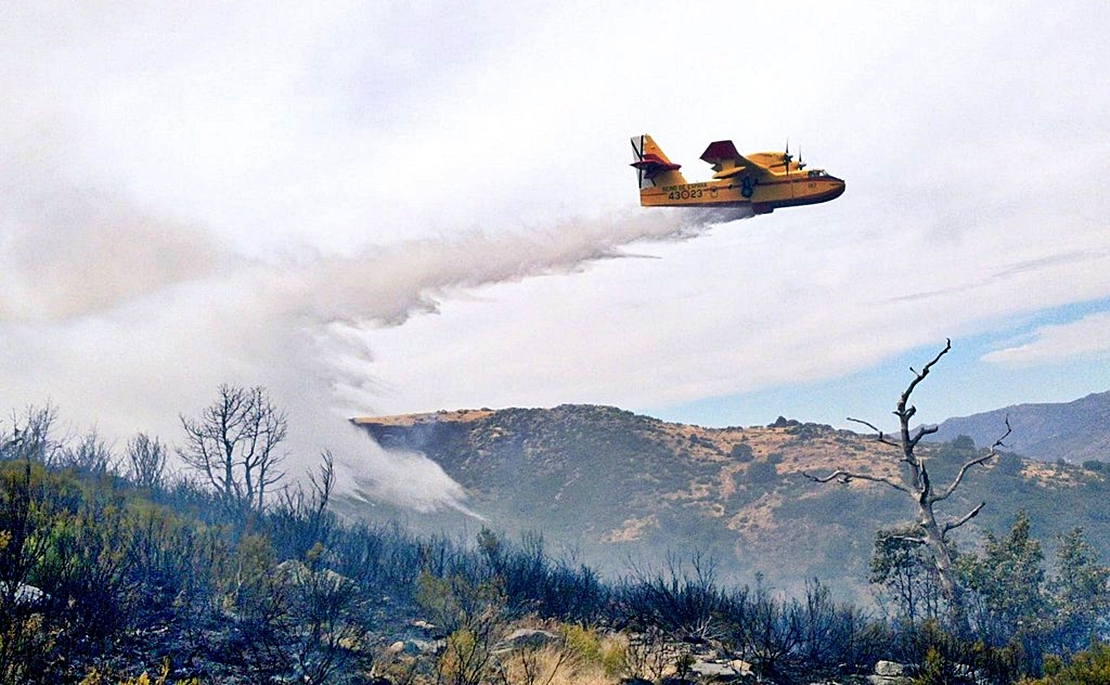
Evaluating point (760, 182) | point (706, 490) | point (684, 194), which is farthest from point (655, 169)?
point (706, 490)

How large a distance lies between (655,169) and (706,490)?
6399cm

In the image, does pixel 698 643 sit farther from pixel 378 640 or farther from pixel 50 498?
pixel 50 498

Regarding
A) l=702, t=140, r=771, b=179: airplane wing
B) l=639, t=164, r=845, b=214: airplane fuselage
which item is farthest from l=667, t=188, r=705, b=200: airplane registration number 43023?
l=702, t=140, r=771, b=179: airplane wing

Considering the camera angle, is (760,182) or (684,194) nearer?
(760,182)

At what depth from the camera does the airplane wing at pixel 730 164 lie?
99.7 ft

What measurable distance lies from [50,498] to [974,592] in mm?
32856

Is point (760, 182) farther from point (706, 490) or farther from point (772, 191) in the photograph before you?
point (706, 490)

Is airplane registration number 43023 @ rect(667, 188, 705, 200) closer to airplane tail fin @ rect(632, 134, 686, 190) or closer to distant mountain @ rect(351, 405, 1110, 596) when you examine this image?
airplane tail fin @ rect(632, 134, 686, 190)

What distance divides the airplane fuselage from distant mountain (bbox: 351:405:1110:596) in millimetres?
Answer: 39226

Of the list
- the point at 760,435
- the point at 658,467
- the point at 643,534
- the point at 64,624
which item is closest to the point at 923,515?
the point at 64,624

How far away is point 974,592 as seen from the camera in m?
29.2

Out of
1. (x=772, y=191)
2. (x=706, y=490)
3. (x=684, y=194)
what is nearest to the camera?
(x=772, y=191)

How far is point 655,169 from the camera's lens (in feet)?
111

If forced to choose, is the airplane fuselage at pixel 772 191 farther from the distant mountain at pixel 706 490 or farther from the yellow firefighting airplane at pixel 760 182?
the distant mountain at pixel 706 490
